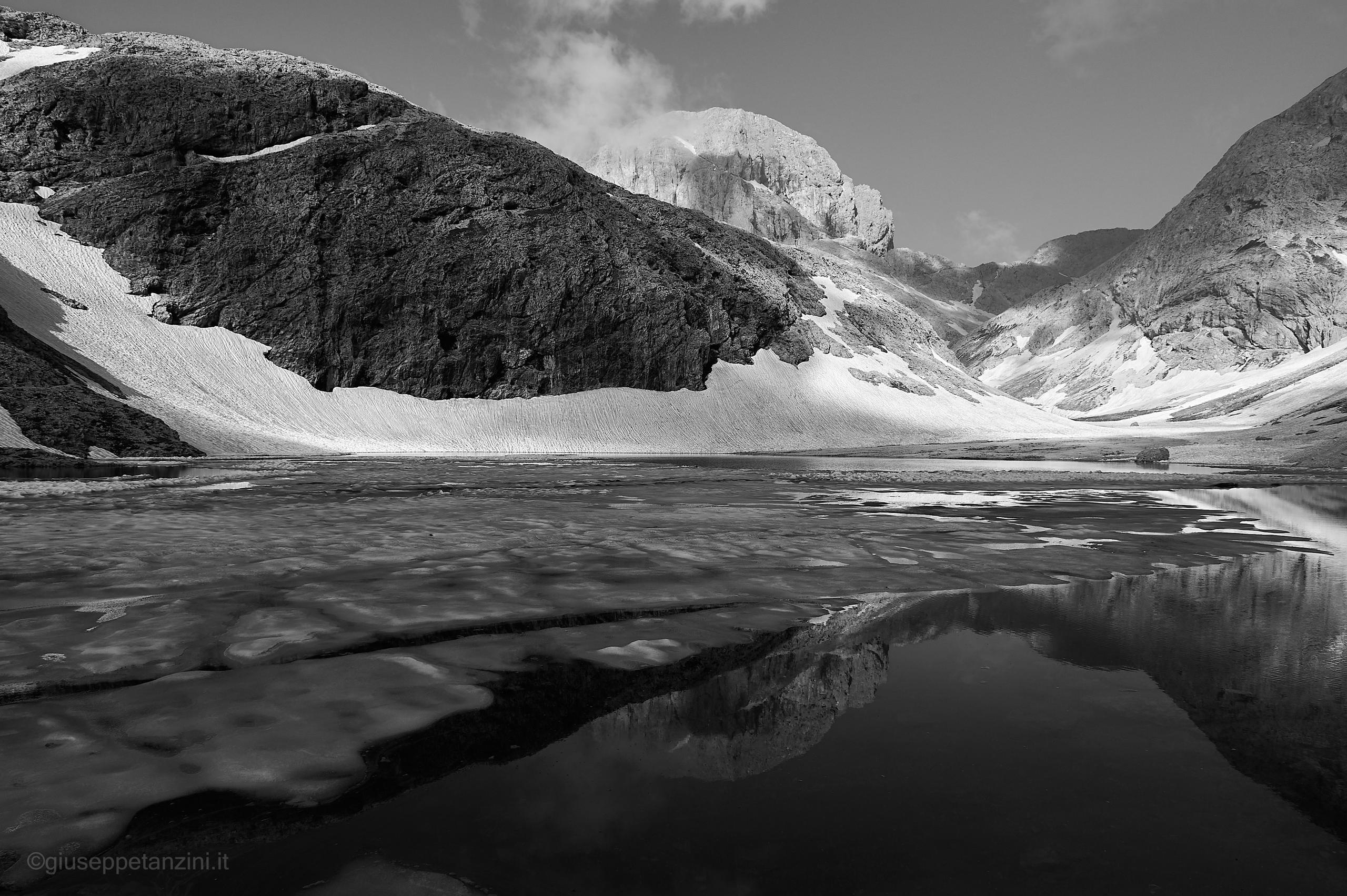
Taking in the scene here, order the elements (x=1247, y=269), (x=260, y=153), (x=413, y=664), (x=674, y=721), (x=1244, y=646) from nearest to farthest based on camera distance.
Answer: (x=674, y=721), (x=413, y=664), (x=1244, y=646), (x=260, y=153), (x=1247, y=269)

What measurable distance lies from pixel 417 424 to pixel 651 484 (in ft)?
147

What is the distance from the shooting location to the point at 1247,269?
15462cm

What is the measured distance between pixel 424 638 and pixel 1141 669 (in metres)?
5.10

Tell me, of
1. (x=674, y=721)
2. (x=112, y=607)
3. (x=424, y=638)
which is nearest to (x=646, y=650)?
(x=674, y=721)

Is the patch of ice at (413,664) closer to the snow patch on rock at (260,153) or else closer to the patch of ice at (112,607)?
the patch of ice at (112,607)

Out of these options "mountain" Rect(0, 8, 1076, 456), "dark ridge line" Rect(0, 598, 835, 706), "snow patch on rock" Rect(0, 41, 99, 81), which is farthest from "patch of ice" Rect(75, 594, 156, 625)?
"snow patch on rock" Rect(0, 41, 99, 81)

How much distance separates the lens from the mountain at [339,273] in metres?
59.6

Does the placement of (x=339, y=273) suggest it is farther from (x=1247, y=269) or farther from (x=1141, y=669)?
(x=1247, y=269)

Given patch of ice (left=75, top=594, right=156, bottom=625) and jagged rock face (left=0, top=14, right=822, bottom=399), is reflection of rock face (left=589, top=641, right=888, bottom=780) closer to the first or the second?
patch of ice (left=75, top=594, right=156, bottom=625)

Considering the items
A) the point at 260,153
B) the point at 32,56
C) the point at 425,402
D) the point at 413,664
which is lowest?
the point at 413,664

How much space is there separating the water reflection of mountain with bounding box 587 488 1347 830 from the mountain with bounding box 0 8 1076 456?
53.1 metres

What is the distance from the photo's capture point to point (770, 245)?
107125 millimetres

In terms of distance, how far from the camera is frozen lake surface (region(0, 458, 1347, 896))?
2.64 m

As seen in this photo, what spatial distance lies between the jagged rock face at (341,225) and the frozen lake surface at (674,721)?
62.3 metres
